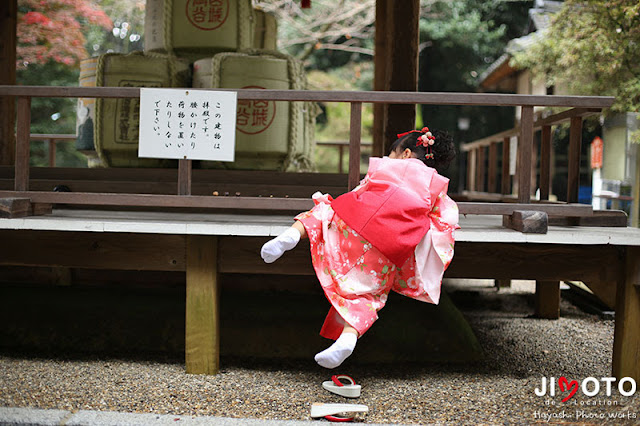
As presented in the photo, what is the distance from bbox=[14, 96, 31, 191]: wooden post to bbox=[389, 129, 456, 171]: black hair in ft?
6.81

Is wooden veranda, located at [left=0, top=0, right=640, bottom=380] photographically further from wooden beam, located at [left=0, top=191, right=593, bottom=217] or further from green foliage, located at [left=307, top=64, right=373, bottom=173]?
green foliage, located at [left=307, top=64, right=373, bottom=173]

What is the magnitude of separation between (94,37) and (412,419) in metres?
14.3

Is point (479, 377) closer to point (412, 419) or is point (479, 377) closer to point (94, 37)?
point (412, 419)

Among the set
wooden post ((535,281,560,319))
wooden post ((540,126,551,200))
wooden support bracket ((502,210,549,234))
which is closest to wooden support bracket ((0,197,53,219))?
wooden support bracket ((502,210,549,234))

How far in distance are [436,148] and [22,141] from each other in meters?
2.30

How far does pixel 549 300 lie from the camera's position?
517 centimetres

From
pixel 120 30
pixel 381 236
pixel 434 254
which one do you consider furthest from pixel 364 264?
pixel 120 30

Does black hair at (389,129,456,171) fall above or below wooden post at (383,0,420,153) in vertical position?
below

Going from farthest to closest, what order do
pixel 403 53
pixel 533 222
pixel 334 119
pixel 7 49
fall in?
pixel 334 119 → pixel 7 49 → pixel 403 53 → pixel 533 222

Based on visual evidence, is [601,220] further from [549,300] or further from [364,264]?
[549,300]

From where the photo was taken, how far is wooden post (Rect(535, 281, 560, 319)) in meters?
5.14

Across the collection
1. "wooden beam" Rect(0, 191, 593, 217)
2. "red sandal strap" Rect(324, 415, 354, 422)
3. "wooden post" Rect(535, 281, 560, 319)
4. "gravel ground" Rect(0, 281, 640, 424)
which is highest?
"wooden beam" Rect(0, 191, 593, 217)

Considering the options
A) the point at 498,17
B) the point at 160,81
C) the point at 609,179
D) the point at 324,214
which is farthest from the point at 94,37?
the point at 324,214

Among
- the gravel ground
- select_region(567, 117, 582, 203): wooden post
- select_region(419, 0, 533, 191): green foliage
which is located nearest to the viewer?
the gravel ground
